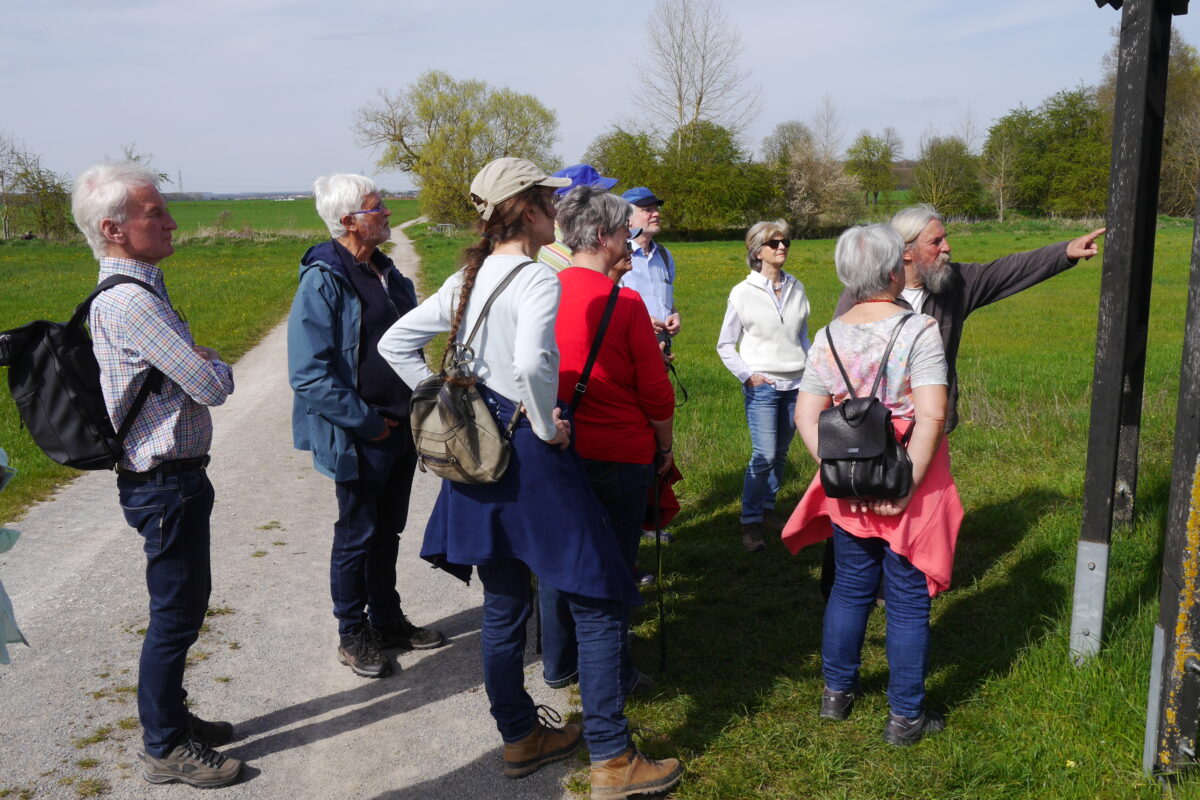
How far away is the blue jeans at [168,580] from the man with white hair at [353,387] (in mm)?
662

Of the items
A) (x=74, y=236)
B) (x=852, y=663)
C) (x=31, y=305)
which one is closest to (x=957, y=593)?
(x=852, y=663)

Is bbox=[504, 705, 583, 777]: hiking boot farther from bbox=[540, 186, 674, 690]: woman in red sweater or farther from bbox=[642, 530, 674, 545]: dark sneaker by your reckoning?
bbox=[642, 530, 674, 545]: dark sneaker

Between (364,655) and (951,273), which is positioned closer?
(364,655)

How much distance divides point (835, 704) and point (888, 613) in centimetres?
46

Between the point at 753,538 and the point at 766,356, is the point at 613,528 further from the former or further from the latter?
the point at 766,356

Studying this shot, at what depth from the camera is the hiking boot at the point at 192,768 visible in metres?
3.42

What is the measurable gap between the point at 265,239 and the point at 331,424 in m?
45.7

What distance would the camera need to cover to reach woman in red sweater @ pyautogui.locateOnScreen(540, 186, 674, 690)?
11.5 ft

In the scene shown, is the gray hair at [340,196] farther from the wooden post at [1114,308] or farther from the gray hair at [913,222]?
the wooden post at [1114,308]

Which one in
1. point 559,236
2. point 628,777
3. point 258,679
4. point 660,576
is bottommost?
point 258,679

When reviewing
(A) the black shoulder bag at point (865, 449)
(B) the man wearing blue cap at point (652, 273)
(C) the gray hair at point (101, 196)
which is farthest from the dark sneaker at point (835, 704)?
(C) the gray hair at point (101, 196)

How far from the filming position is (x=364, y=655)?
4352 mm

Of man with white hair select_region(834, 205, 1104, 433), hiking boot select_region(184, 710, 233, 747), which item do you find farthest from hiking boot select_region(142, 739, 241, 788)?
man with white hair select_region(834, 205, 1104, 433)

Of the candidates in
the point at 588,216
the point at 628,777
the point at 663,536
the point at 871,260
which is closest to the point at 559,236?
the point at 588,216
